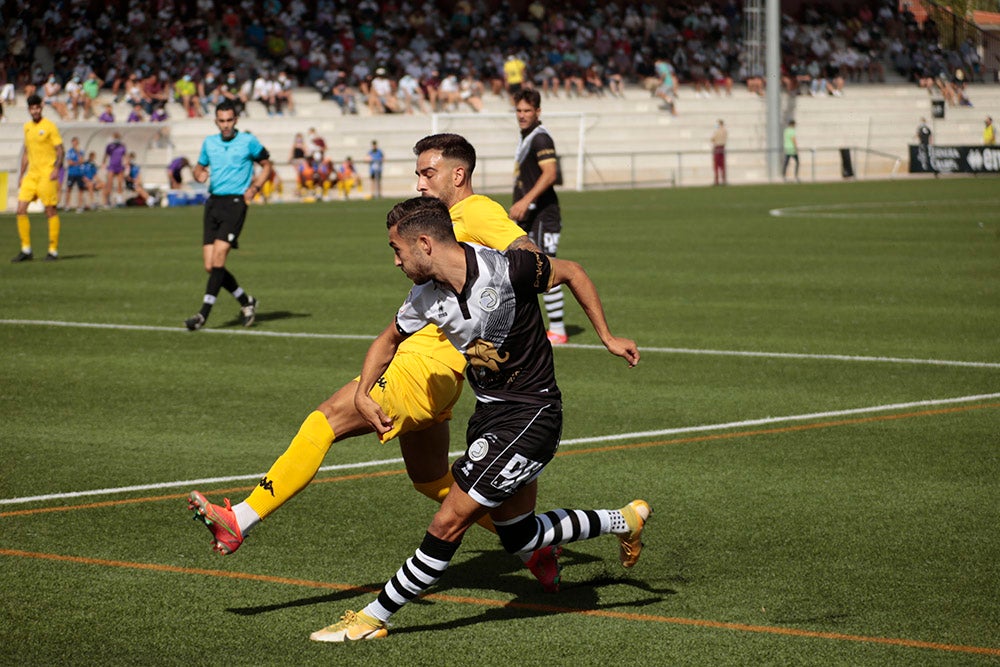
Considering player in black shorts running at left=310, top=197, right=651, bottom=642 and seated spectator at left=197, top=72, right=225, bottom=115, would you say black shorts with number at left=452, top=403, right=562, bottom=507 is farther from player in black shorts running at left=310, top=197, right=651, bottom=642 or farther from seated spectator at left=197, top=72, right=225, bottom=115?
seated spectator at left=197, top=72, right=225, bottom=115

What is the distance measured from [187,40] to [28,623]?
43.5 metres

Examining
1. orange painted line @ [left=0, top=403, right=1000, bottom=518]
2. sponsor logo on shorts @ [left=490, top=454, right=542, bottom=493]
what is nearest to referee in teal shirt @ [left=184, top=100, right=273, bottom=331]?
orange painted line @ [left=0, top=403, right=1000, bottom=518]

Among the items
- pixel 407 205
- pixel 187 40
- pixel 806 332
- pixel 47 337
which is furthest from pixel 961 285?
pixel 187 40

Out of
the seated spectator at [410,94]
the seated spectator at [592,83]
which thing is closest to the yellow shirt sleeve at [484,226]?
the seated spectator at [410,94]

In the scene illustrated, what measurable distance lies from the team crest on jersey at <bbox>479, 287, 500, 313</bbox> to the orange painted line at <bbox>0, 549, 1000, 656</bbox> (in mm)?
1389

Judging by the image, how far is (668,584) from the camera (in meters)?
6.39

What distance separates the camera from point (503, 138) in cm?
5088

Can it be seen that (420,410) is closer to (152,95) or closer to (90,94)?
(90,94)

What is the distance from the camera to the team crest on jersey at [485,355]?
5598 mm

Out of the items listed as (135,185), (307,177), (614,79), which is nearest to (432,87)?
(614,79)

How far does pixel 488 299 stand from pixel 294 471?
1.30 metres

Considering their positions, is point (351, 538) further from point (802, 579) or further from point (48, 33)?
point (48, 33)

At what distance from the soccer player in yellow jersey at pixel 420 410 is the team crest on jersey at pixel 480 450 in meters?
0.54

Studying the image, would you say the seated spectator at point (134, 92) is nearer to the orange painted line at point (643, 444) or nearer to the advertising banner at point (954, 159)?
the advertising banner at point (954, 159)
